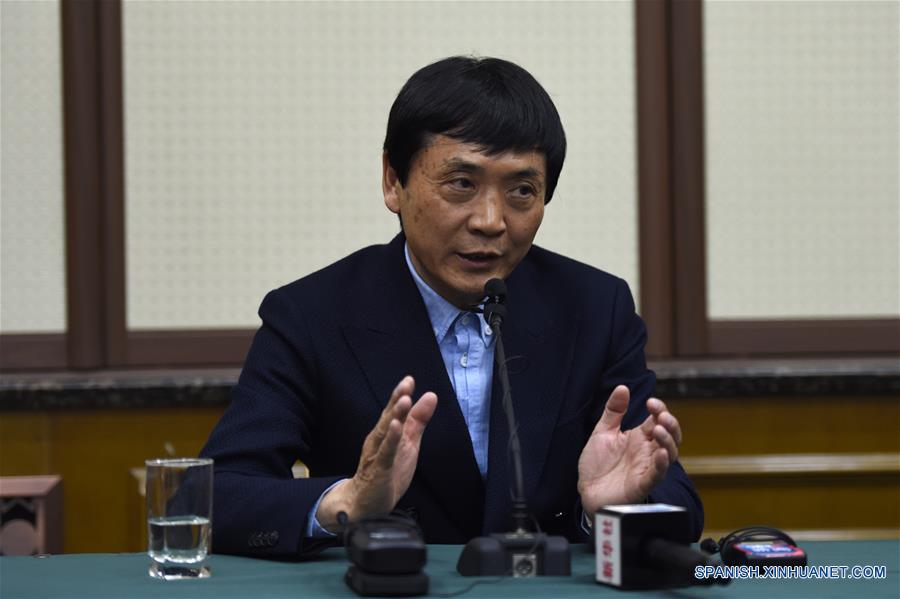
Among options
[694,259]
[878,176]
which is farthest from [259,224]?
[878,176]

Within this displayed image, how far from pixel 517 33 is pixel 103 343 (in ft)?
4.50

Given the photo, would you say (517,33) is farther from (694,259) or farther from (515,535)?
(515,535)

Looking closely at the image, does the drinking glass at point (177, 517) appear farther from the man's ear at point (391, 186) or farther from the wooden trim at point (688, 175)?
the wooden trim at point (688, 175)

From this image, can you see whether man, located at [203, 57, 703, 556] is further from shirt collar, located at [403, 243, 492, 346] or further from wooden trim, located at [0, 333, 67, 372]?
wooden trim, located at [0, 333, 67, 372]

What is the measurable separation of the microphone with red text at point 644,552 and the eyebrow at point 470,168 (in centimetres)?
71

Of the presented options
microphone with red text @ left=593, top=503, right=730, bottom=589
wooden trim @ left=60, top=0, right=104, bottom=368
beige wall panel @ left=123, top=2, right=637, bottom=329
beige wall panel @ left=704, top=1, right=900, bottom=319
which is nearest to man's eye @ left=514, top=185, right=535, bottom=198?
microphone with red text @ left=593, top=503, right=730, bottom=589

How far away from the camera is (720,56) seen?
3.21m

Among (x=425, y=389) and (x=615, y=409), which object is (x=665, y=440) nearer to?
(x=615, y=409)

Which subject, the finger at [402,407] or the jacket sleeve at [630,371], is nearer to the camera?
the finger at [402,407]

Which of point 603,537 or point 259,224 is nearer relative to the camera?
point 603,537

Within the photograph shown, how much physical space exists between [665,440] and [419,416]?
1.06 feet

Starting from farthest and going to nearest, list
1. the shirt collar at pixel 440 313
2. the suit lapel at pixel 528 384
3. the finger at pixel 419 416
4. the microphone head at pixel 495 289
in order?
the shirt collar at pixel 440 313 → the suit lapel at pixel 528 384 → the microphone head at pixel 495 289 → the finger at pixel 419 416

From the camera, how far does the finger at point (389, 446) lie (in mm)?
1477

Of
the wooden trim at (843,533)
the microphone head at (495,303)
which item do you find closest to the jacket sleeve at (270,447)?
the microphone head at (495,303)
